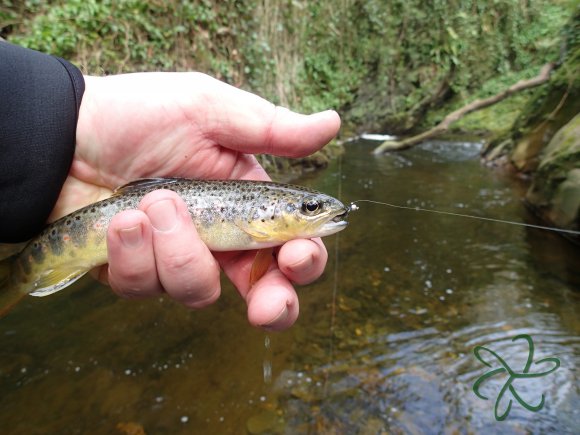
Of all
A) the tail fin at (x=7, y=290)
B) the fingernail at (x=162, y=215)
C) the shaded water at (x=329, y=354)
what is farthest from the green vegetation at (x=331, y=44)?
the fingernail at (x=162, y=215)

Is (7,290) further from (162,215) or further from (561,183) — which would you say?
(561,183)

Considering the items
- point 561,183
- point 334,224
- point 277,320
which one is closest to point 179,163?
point 334,224

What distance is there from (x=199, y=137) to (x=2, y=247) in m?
3.49

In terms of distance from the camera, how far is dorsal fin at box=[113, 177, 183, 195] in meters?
2.65

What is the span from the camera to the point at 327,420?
3.59 metres

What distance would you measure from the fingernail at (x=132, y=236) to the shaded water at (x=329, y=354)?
2.09 m

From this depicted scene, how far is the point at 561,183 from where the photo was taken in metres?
6.74

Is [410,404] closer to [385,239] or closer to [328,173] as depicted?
[385,239]

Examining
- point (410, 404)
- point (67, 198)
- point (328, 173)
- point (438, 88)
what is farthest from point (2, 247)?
point (438, 88)

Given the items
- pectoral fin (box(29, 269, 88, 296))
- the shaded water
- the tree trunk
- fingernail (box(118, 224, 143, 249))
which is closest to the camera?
fingernail (box(118, 224, 143, 249))

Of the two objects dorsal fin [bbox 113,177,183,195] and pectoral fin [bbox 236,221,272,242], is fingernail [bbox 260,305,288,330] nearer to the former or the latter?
pectoral fin [bbox 236,221,272,242]

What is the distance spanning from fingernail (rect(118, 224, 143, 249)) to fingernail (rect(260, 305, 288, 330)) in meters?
0.86

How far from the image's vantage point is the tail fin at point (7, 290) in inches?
105

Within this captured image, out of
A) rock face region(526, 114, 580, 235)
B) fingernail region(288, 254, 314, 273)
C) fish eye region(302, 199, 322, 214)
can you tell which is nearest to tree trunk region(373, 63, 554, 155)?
rock face region(526, 114, 580, 235)
